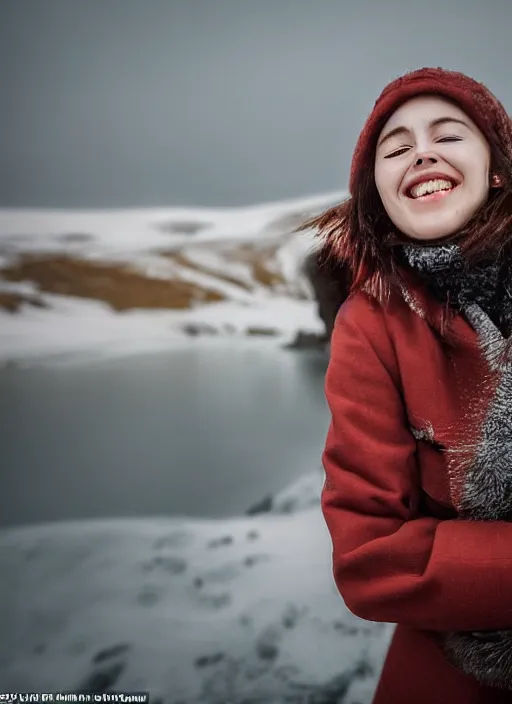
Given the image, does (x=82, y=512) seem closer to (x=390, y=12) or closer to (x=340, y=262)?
(x=340, y=262)

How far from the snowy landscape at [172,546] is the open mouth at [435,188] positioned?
0.22 metres

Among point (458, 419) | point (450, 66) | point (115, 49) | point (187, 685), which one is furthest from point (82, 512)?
point (450, 66)

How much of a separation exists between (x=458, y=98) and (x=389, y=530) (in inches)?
18.4

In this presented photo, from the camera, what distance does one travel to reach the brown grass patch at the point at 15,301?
3.73ft

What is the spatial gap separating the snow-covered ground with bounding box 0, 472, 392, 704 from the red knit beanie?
0.85 metres

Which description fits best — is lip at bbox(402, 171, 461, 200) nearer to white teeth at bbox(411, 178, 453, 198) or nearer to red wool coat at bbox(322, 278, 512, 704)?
white teeth at bbox(411, 178, 453, 198)

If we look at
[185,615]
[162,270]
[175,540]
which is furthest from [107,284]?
[185,615]

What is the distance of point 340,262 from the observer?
70 centimetres

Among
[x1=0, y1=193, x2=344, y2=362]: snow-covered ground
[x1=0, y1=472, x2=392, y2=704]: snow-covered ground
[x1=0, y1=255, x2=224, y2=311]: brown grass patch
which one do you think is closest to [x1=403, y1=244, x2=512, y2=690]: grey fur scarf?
[x1=0, y1=472, x2=392, y2=704]: snow-covered ground

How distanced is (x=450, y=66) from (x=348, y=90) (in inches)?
8.6

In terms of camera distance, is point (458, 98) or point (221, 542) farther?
point (221, 542)

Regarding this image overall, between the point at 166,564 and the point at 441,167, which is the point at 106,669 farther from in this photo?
the point at 441,167

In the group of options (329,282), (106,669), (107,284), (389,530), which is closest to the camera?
(389,530)

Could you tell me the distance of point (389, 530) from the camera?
0.52 meters
